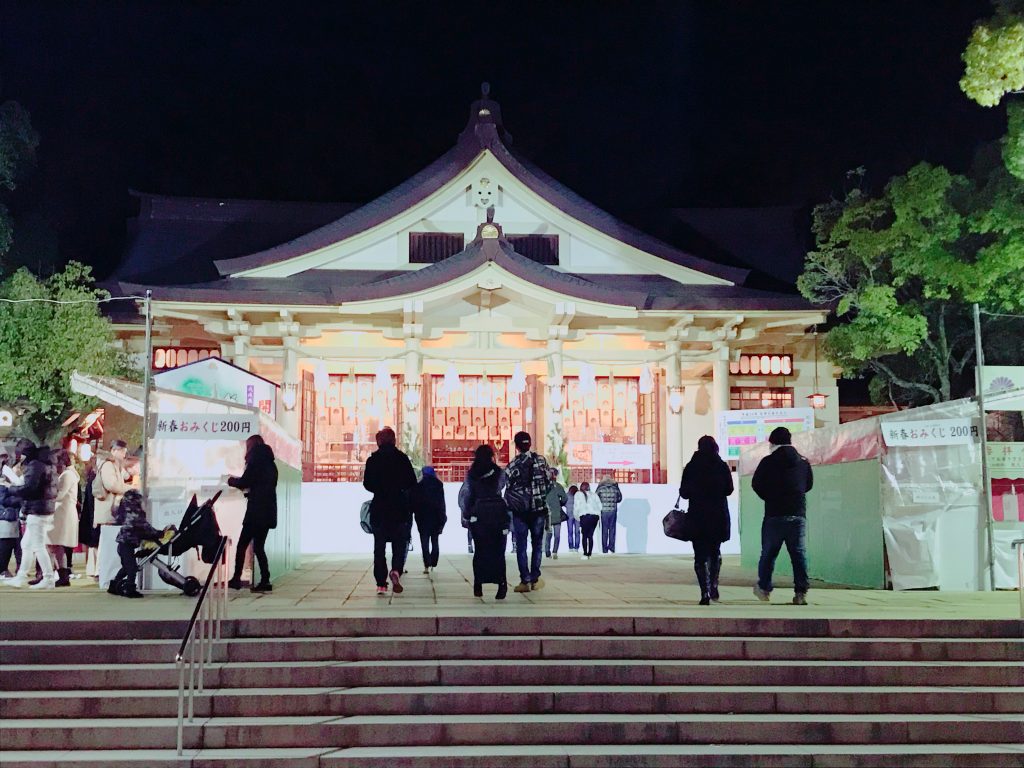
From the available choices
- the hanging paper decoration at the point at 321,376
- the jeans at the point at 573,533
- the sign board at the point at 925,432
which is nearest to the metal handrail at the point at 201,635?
the sign board at the point at 925,432

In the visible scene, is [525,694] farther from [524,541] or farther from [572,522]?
[572,522]

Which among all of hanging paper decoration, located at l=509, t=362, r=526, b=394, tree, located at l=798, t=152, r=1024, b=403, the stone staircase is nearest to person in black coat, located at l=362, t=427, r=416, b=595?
the stone staircase

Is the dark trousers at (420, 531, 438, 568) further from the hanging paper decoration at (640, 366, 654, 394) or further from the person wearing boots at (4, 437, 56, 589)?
the hanging paper decoration at (640, 366, 654, 394)

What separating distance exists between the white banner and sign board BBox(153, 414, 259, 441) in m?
9.80

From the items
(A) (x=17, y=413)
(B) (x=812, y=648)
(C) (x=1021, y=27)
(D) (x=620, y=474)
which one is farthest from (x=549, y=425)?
(B) (x=812, y=648)

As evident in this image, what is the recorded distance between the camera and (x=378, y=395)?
76.0 ft

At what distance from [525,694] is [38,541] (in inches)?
261

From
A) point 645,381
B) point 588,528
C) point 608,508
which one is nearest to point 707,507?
point 588,528

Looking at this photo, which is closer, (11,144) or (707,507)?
(707,507)

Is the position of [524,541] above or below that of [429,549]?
above

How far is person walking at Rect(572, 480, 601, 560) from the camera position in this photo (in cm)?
1798

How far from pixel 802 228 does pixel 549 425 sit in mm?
11396

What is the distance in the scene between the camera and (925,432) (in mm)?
10727

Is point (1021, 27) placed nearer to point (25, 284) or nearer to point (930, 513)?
point (930, 513)
